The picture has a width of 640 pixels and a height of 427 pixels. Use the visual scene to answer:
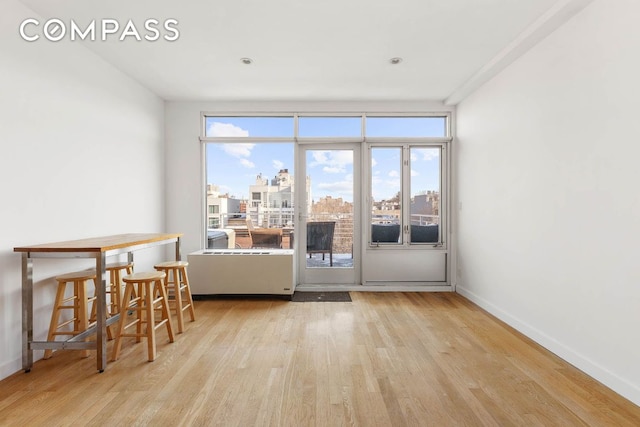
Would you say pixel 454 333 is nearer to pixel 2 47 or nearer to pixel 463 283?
pixel 463 283

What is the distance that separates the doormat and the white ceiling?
2711 mm

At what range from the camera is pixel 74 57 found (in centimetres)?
292

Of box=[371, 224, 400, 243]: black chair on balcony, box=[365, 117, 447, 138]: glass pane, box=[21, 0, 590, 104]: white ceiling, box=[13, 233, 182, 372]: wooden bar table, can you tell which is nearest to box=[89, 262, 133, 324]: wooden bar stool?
box=[13, 233, 182, 372]: wooden bar table

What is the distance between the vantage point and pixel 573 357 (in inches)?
96.9

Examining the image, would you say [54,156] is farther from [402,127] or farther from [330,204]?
[402,127]

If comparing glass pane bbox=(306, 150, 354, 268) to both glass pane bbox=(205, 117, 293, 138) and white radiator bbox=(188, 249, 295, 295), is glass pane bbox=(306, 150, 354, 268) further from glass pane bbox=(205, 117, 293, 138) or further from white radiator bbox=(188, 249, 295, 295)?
white radiator bbox=(188, 249, 295, 295)

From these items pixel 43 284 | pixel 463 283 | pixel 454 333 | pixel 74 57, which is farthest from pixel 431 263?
pixel 74 57

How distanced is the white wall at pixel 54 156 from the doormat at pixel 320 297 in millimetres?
2170

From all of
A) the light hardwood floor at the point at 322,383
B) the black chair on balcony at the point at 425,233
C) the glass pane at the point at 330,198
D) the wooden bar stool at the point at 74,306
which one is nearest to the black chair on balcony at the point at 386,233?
the black chair on balcony at the point at 425,233

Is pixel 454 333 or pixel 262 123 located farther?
pixel 262 123

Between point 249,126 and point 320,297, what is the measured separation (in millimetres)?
2644

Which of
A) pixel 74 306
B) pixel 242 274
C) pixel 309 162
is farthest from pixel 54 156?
pixel 309 162

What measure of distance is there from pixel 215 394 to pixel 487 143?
3.70 meters

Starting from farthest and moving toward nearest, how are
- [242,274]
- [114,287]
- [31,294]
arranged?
[242,274] < [114,287] < [31,294]
